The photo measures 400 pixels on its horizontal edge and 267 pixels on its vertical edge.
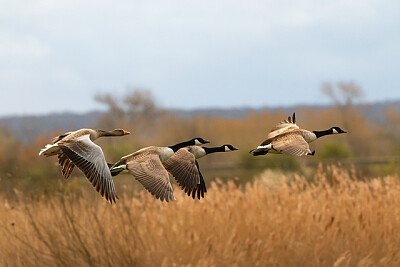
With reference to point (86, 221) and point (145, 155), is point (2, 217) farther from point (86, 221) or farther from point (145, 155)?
point (145, 155)

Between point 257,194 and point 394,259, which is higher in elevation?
point 257,194

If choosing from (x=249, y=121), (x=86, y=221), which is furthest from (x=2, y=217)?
(x=249, y=121)

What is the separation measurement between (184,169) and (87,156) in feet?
1.63

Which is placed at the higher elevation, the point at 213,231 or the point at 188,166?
the point at 188,166

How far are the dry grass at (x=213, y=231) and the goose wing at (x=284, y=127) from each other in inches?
146

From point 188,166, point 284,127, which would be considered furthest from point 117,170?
point 284,127

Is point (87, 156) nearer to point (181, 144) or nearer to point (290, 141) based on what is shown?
point (181, 144)

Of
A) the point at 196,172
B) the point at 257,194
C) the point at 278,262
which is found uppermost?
the point at 196,172

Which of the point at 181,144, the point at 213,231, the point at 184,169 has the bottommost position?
the point at 213,231

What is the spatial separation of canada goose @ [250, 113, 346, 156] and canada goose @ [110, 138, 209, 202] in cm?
23

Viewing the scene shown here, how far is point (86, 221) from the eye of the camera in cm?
755

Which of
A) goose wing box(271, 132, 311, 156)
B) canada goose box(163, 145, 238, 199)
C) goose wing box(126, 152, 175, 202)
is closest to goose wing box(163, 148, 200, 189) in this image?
canada goose box(163, 145, 238, 199)

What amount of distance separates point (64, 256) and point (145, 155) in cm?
477

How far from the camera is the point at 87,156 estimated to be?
2.57 meters
